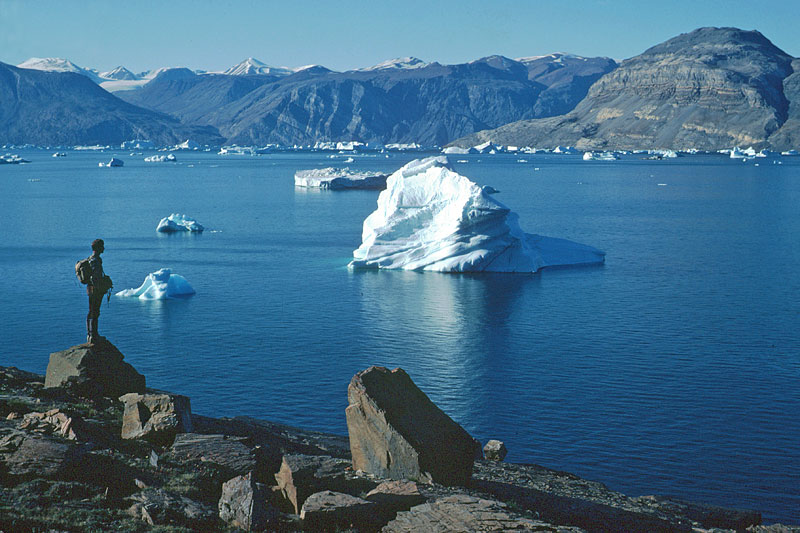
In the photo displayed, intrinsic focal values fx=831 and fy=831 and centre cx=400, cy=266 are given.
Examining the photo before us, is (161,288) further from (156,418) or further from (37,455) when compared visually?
(37,455)

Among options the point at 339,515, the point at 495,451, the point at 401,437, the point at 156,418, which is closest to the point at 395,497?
the point at 339,515

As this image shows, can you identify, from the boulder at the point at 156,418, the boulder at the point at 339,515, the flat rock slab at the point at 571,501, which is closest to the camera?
the boulder at the point at 339,515

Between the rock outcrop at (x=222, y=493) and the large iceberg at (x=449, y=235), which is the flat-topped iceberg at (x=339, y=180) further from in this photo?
the rock outcrop at (x=222, y=493)

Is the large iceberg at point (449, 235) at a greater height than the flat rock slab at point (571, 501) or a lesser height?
greater

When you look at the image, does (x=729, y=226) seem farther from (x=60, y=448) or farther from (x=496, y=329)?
(x=60, y=448)

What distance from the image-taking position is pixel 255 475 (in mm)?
12930

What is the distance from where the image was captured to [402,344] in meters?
32.8

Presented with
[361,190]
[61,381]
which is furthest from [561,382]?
[361,190]

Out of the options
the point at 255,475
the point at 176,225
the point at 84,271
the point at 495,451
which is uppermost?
the point at 84,271

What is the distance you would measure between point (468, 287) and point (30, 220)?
2019 inches

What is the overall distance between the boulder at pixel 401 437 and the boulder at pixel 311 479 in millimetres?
584

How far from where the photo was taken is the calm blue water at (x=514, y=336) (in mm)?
22508

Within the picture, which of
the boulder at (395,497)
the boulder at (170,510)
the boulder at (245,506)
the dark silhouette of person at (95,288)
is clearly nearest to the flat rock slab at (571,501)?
the boulder at (395,497)

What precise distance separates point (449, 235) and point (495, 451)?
96.4 feet
